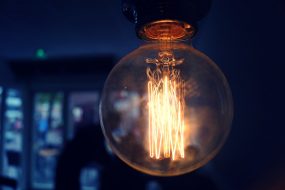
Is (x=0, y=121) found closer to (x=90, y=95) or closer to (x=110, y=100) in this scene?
(x=90, y=95)

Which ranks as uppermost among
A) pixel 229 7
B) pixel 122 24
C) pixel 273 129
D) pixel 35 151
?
pixel 122 24

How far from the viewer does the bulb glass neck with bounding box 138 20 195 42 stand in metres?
0.41

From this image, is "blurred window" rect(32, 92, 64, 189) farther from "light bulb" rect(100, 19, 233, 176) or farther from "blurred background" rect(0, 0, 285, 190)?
"light bulb" rect(100, 19, 233, 176)

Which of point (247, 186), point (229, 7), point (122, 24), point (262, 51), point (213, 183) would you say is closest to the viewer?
point (262, 51)

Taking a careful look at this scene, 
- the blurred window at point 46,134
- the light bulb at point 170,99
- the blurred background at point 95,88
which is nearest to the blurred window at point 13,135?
the blurred background at point 95,88

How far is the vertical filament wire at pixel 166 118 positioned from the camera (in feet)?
1.44

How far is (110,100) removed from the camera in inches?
19.8

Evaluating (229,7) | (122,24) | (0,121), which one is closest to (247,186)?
(229,7)

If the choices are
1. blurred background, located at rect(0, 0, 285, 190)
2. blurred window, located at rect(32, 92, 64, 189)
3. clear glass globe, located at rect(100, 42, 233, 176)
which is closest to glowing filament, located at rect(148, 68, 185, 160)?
clear glass globe, located at rect(100, 42, 233, 176)

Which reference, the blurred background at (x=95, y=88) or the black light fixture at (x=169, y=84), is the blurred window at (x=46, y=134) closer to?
the blurred background at (x=95, y=88)

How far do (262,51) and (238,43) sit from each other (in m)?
0.22

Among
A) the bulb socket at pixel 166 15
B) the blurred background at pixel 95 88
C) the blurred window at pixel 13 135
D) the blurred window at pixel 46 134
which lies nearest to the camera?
the bulb socket at pixel 166 15

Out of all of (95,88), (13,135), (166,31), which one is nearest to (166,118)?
(166,31)

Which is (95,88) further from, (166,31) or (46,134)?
(166,31)
